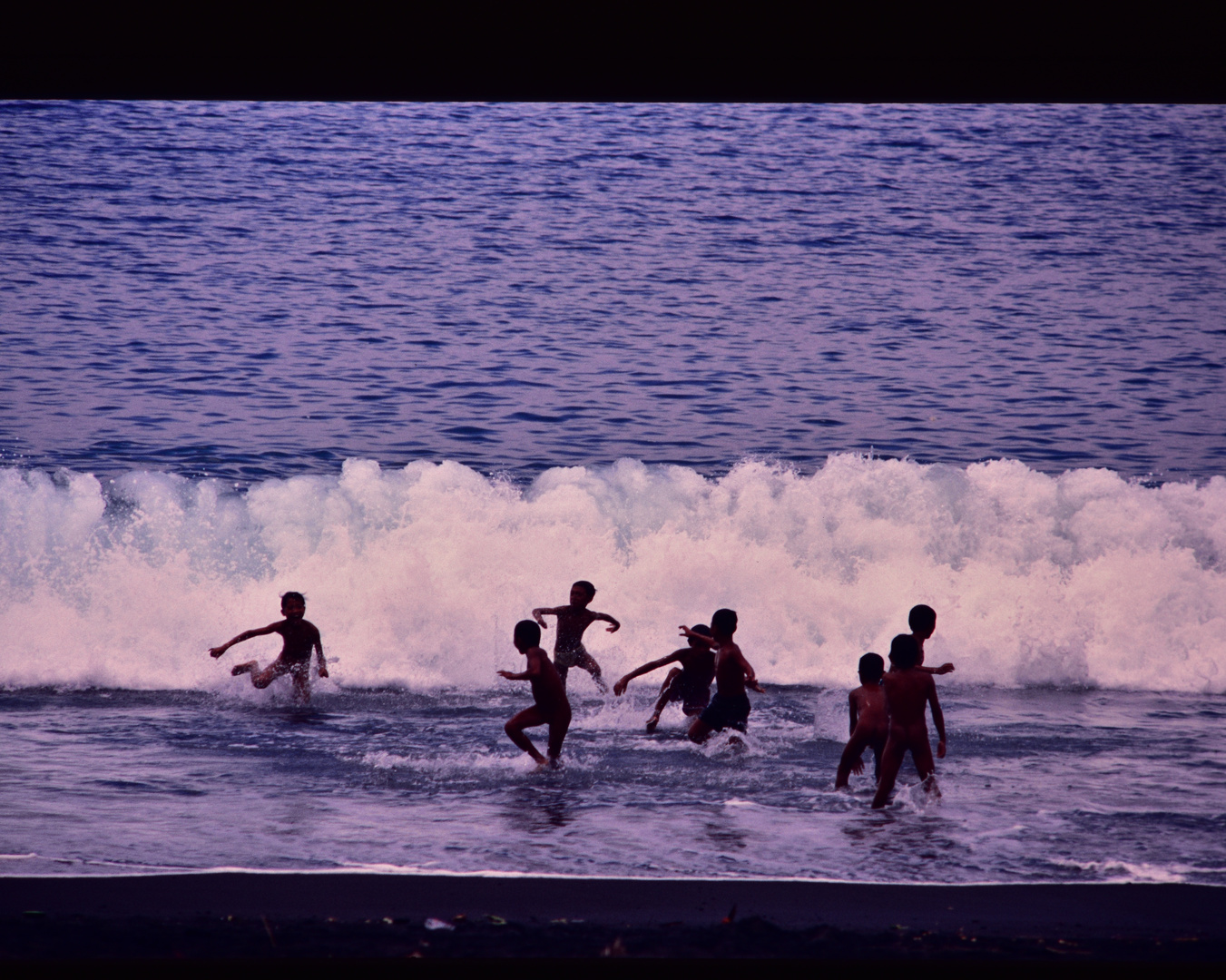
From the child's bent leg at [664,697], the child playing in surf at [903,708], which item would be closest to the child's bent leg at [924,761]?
the child playing in surf at [903,708]

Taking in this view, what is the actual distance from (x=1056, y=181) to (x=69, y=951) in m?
18.5

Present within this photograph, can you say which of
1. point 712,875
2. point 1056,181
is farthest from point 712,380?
point 712,875

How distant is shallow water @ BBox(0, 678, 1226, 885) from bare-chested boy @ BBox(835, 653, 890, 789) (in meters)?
0.23

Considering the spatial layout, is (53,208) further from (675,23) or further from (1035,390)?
(675,23)

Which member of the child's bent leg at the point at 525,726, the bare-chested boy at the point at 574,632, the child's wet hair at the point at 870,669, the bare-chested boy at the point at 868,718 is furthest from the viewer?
the bare-chested boy at the point at 574,632

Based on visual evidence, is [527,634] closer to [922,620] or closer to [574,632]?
[574,632]

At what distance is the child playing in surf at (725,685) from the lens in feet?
25.0

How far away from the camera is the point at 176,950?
12.5ft

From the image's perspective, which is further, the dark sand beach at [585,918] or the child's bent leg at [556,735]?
the child's bent leg at [556,735]

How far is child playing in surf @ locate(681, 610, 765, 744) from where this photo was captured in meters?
7.62

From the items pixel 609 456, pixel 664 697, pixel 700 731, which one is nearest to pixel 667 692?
pixel 664 697

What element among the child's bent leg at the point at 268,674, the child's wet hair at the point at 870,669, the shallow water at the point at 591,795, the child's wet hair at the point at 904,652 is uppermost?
the child's wet hair at the point at 904,652

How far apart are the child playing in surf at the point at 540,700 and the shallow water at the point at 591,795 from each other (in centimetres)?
23

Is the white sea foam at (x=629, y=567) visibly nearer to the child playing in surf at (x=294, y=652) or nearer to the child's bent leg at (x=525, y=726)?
the child playing in surf at (x=294, y=652)
